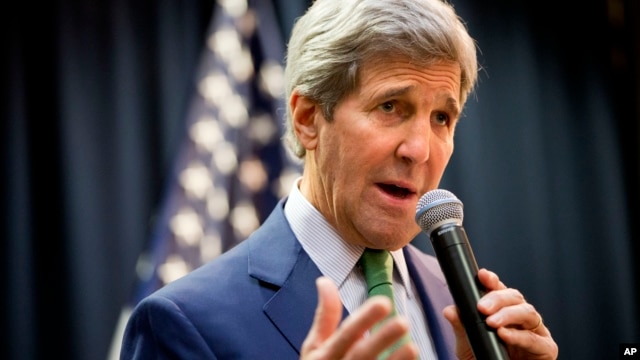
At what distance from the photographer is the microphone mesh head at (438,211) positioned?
4.29 feet

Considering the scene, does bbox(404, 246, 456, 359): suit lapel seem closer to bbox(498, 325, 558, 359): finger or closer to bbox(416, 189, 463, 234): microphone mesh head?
bbox(498, 325, 558, 359): finger

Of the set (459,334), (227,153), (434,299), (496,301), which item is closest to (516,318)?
(496,301)

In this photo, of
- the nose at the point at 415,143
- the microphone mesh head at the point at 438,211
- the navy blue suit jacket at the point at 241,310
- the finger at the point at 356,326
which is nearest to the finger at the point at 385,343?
the finger at the point at 356,326

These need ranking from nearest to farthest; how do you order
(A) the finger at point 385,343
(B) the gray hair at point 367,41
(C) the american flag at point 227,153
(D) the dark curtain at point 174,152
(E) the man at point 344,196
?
(A) the finger at point 385,343 → (E) the man at point 344,196 → (B) the gray hair at point 367,41 → (D) the dark curtain at point 174,152 → (C) the american flag at point 227,153

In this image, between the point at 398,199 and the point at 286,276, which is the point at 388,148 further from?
the point at 286,276

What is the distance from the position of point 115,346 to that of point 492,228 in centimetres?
173

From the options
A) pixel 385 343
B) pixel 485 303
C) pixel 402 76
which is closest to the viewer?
pixel 385 343

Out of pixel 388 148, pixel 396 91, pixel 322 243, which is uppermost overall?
pixel 396 91

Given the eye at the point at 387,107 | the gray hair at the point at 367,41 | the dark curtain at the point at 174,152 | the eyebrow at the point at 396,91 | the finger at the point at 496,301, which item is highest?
the gray hair at the point at 367,41

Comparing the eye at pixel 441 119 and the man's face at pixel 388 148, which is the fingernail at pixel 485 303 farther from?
the eye at pixel 441 119

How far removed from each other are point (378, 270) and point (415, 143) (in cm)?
30

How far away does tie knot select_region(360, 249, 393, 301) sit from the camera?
161 centimetres

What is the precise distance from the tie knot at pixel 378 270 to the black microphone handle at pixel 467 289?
359mm

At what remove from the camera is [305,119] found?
1729 mm
